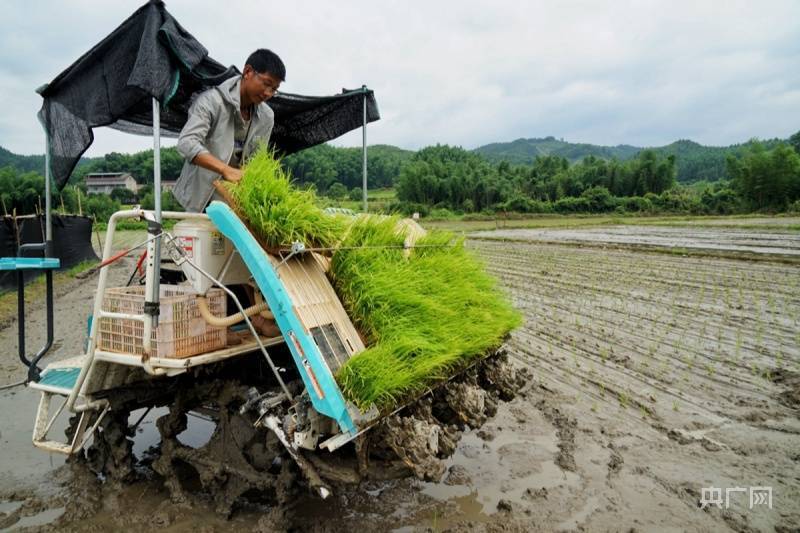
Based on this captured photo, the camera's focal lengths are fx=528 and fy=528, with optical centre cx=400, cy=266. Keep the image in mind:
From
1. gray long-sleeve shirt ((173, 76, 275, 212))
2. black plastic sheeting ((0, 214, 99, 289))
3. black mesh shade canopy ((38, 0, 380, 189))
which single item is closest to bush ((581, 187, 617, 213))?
black plastic sheeting ((0, 214, 99, 289))

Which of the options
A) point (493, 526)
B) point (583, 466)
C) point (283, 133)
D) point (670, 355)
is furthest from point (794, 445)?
point (283, 133)

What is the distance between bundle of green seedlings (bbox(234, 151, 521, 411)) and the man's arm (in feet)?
0.58

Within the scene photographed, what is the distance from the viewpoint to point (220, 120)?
3559 mm

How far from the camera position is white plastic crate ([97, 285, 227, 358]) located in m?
3.03

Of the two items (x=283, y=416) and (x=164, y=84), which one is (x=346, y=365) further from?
(x=164, y=84)

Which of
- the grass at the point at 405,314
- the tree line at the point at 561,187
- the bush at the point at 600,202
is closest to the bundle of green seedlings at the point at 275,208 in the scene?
the grass at the point at 405,314

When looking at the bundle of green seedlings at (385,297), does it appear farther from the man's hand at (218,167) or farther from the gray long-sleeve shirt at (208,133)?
the gray long-sleeve shirt at (208,133)

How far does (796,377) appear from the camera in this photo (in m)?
5.46

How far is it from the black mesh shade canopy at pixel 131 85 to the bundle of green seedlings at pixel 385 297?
2.52 feet

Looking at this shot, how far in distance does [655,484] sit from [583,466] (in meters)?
0.50

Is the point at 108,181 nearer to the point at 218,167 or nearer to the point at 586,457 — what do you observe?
the point at 218,167

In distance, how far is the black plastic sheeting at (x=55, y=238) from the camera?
12.4 metres

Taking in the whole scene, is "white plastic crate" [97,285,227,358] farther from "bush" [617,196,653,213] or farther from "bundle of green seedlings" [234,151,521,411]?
"bush" [617,196,653,213]

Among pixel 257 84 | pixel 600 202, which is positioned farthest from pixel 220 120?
pixel 600 202
